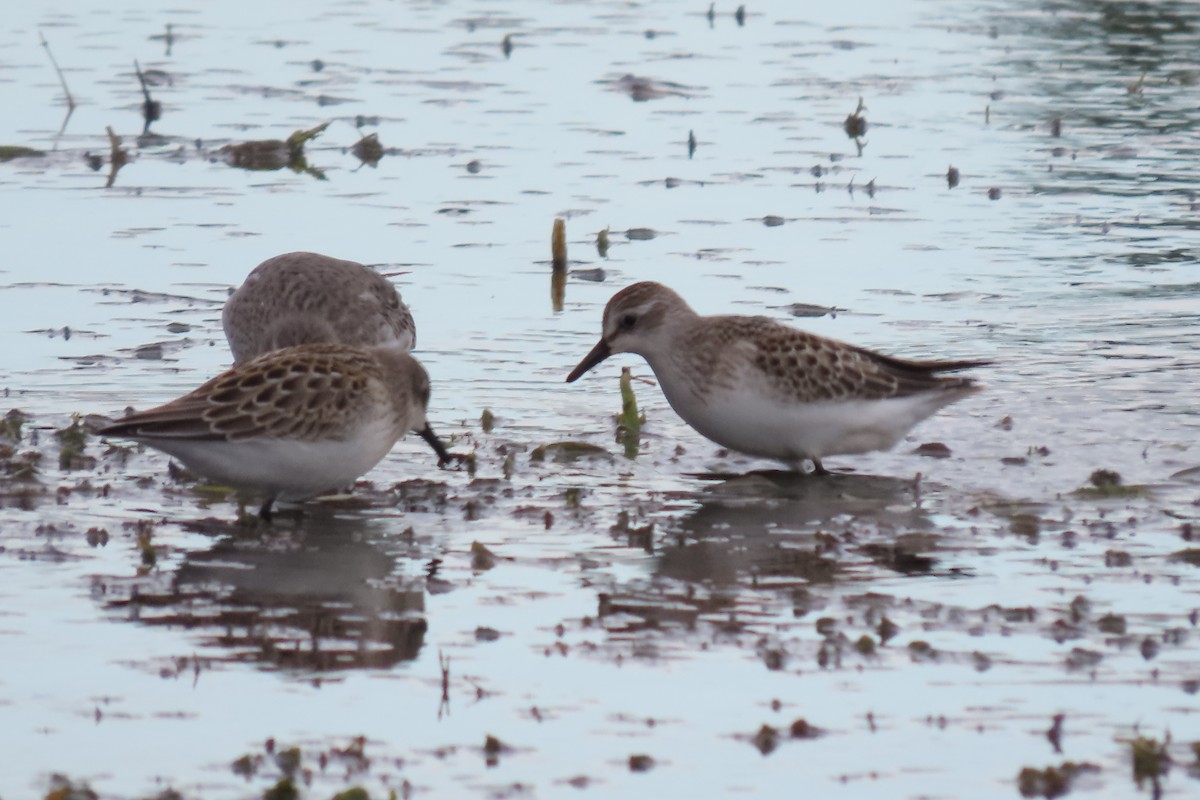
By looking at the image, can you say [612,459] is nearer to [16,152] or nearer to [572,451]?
[572,451]

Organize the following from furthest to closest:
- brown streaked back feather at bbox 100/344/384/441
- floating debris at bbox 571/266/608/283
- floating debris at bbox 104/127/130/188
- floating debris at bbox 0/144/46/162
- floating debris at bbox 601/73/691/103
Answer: floating debris at bbox 601/73/691/103 → floating debris at bbox 0/144/46/162 → floating debris at bbox 104/127/130/188 → floating debris at bbox 571/266/608/283 → brown streaked back feather at bbox 100/344/384/441

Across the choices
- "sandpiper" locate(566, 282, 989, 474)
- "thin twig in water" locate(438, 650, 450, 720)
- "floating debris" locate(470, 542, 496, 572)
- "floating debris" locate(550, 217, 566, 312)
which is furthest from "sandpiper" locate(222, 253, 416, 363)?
"thin twig in water" locate(438, 650, 450, 720)

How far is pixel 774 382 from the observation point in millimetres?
10719

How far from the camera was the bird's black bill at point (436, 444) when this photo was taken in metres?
10.3

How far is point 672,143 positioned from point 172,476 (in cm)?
1049

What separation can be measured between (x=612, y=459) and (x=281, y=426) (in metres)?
2.21

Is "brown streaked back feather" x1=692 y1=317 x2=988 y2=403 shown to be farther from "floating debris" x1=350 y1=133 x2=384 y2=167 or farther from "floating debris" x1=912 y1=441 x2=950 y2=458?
"floating debris" x1=350 y1=133 x2=384 y2=167

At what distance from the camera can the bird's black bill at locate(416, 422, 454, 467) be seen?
10.3 meters

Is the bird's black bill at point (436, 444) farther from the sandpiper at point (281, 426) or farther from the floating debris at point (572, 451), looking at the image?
the floating debris at point (572, 451)

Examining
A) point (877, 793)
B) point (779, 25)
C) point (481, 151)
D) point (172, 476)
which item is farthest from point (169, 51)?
point (877, 793)

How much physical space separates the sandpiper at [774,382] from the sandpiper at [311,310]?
178 centimetres

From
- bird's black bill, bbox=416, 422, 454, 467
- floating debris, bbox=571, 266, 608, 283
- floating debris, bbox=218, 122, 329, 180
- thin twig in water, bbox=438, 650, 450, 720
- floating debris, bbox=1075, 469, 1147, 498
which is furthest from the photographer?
floating debris, bbox=218, 122, 329, 180

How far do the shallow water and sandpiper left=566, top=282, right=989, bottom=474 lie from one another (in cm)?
29

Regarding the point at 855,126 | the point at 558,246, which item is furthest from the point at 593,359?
the point at 855,126
